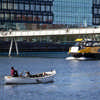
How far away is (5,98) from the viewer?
4288 cm

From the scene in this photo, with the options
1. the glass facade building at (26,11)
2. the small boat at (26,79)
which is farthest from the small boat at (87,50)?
the glass facade building at (26,11)

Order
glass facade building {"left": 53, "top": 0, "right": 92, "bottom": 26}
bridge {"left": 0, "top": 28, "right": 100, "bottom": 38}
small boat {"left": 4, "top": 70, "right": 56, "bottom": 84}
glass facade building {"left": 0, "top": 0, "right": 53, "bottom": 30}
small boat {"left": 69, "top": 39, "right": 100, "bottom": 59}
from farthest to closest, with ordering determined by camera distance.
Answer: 1. glass facade building {"left": 53, "top": 0, "right": 92, "bottom": 26}
2. glass facade building {"left": 0, "top": 0, "right": 53, "bottom": 30}
3. small boat {"left": 69, "top": 39, "right": 100, "bottom": 59}
4. bridge {"left": 0, "top": 28, "right": 100, "bottom": 38}
5. small boat {"left": 4, "top": 70, "right": 56, "bottom": 84}

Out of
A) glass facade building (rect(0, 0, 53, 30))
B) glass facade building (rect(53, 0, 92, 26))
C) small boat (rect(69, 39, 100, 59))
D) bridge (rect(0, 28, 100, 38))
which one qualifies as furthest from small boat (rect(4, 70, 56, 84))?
glass facade building (rect(53, 0, 92, 26))

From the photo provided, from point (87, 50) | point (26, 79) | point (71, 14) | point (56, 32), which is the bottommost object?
point (87, 50)

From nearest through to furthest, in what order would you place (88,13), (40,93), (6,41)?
(40,93) → (6,41) → (88,13)

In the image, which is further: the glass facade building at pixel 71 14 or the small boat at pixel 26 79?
the glass facade building at pixel 71 14

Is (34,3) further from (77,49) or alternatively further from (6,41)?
(77,49)

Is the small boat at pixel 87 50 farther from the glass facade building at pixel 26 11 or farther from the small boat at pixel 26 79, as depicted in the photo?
the glass facade building at pixel 26 11

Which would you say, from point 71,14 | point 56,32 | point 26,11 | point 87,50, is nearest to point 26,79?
point 87,50

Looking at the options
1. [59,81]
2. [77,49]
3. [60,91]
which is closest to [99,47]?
[77,49]

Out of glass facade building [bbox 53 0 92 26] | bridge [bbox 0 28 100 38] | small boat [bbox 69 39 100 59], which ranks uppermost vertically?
glass facade building [bbox 53 0 92 26]

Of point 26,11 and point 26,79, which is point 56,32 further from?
point 26,11

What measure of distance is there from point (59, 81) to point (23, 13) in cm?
12987

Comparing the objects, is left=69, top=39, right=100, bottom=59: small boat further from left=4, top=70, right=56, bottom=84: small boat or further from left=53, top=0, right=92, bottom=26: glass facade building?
left=53, top=0, right=92, bottom=26: glass facade building
